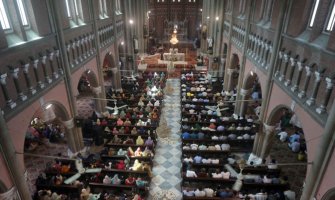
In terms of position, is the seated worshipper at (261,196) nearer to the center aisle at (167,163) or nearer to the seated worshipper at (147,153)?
the center aisle at (167,163)

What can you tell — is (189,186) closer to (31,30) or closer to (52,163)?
(52,163)

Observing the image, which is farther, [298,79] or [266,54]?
[266,54]

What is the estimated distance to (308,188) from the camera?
8.37 meters

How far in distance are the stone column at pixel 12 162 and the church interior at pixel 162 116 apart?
0.03m

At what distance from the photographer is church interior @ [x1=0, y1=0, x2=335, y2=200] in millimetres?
8406

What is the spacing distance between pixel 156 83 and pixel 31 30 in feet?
48.5

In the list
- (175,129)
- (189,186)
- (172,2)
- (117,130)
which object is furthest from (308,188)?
(172,2)

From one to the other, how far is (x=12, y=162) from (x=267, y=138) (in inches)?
473

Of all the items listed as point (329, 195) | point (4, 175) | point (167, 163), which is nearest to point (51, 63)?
point (4, 175)

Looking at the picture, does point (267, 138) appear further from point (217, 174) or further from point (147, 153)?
point (147, 153)

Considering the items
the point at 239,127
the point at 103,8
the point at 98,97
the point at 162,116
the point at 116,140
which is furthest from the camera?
the point at 103,8

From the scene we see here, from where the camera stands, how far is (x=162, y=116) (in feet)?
62.5

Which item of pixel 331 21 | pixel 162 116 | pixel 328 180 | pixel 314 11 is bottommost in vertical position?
pixel 162 116

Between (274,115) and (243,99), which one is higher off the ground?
(274,115)
